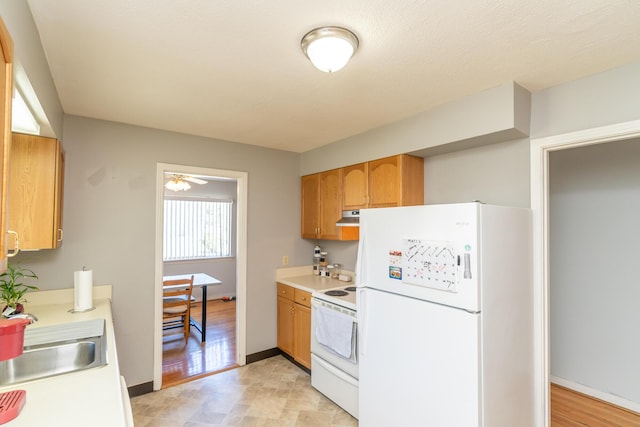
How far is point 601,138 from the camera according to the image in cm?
186

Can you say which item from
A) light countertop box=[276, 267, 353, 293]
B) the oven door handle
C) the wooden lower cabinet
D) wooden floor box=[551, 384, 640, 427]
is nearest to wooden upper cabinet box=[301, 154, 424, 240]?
light countertop box=[276, 267, 353, 293]

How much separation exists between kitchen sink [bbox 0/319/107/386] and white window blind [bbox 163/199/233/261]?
13.7ft

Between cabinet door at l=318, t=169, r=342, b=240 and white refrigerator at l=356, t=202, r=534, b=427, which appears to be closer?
white refrigerator at l=356, t=202, r=534, b=427

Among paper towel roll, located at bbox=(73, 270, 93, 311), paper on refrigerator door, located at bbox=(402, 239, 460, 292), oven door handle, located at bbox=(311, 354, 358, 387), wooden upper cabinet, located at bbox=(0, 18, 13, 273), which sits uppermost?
wooden upper cabinet, located at bbox=(0, 18, 13, 273)

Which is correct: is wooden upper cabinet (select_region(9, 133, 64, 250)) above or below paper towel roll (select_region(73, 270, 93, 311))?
above

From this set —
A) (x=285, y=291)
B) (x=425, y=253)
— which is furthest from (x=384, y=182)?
(x=285, y=291)

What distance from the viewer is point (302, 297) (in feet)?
10.6

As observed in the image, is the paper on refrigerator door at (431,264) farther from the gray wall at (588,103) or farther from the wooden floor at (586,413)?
the wooden floor at (586,413)

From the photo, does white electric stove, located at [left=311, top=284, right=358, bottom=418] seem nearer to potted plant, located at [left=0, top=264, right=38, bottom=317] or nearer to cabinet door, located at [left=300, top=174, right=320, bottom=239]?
cabinet door, located at [left=300, top=174, right=320, bottom=239]

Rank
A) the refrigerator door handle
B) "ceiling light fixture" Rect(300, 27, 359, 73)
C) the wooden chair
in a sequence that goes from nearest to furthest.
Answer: "ceiling light fixture" Rect(300, 27, 359, 73), the refrigerator door handle, the wooden chair

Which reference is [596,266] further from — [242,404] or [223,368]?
[223,368]

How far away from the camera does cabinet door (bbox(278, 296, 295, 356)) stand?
342 cm

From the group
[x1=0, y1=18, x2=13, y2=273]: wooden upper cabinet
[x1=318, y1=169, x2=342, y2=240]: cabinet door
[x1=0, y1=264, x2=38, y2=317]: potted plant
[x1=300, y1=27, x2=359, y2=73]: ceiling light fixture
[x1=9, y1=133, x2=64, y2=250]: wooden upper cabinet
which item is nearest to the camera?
[x1=0, y1=18, x2=13, y2=273]: wooden upper cabinet

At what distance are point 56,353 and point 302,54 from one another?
2032mm
